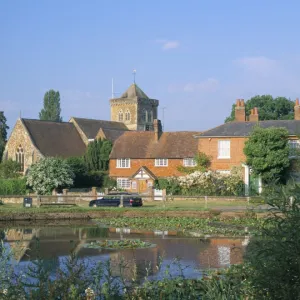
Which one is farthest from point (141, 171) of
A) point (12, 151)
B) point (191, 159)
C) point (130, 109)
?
point (130, 109)

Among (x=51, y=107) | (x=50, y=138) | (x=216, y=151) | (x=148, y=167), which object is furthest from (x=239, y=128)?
(x=51, y=107)

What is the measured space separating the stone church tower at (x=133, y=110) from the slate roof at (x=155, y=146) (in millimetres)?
39211

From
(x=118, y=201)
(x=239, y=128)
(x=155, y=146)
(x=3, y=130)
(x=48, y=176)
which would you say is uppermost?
(x=3, y=130)

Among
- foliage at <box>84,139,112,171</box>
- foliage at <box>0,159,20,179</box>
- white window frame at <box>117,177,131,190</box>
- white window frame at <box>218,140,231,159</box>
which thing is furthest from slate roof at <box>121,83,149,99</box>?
white window frame at <box>218,140,231,159</box>

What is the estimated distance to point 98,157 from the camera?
63.9 meters

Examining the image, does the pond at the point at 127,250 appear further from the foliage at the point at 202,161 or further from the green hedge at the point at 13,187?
the foliage at the point at 202,161

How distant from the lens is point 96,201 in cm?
4319

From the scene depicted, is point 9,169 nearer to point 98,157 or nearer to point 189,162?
point 98,157

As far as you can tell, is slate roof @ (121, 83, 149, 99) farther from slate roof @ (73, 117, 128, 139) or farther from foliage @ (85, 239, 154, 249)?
foliage @ (85, 239, 154, 249)

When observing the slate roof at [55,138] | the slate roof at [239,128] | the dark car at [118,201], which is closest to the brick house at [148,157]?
the slate roof at [239,128]

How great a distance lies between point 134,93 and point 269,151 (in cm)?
6096

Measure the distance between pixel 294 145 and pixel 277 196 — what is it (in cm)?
4239

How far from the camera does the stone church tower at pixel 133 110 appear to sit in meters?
103

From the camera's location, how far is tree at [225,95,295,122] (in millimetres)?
88250
